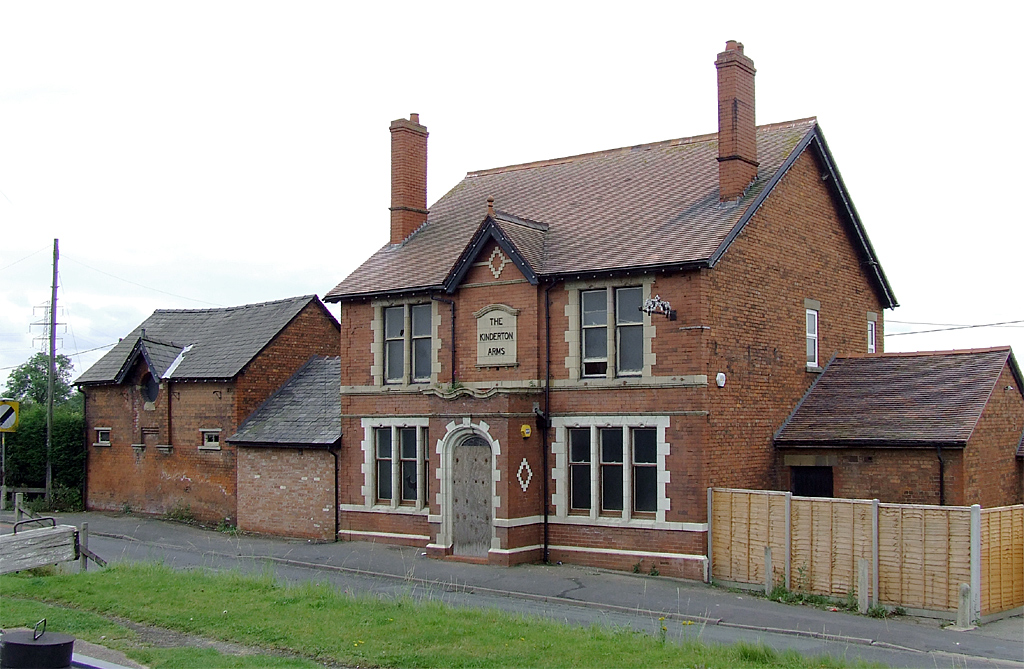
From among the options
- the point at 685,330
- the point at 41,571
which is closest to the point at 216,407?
the point at 41,571

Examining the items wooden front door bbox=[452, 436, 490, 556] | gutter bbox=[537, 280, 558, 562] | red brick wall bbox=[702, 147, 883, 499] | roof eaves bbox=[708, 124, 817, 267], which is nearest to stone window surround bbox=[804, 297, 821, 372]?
red brick wall bbox=[702, 147, 883, 499]

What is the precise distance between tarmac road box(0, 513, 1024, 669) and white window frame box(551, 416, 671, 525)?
1204mm

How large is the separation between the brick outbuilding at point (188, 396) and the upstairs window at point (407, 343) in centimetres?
586

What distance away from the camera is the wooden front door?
2189cm

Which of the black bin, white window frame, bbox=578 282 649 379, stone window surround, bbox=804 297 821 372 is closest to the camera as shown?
the black bin

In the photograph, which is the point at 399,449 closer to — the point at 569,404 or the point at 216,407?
the point at 569,404

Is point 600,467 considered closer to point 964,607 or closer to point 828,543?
point 828,543

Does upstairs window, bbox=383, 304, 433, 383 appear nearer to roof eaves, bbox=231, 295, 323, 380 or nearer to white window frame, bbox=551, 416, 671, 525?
white window frame, bbox=551, 416, 671, 525

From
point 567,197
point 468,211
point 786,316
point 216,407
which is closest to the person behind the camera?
point 786,316

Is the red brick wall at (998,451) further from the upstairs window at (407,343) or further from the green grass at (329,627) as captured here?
the upstairs window at (407,343)

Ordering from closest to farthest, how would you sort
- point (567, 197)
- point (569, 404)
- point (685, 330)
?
point (685, 330), point (569, 404), point (567, 197)

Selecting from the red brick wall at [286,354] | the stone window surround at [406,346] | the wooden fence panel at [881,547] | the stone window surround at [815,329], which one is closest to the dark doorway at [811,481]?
the stone window surround at [815,329]

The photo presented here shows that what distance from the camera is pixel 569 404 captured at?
2164 cm

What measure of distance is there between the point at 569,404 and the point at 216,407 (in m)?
12.2
